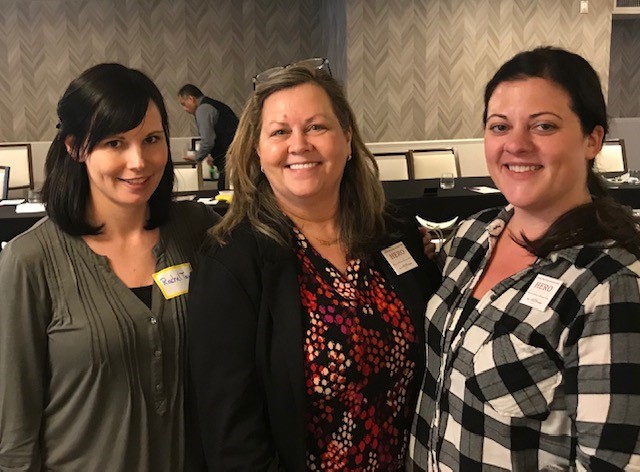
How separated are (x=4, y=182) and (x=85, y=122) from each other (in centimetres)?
450

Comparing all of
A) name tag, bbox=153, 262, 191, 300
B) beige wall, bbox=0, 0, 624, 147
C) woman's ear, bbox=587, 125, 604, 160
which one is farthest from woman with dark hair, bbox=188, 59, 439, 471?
beige wall, bbox=0, 0, 624, 147

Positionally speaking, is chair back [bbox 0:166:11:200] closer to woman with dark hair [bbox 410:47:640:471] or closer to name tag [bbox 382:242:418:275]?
name tag [bbox 382:242:418:275]

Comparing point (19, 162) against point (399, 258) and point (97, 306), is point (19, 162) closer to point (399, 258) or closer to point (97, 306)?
point (97, 306)

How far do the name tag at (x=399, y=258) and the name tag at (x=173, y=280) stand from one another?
0.53m

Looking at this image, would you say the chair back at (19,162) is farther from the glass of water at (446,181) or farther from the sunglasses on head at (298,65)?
the sunglasses on head at (298,65)

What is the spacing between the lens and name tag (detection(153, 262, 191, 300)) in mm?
1542

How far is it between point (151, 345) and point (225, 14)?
8016mm

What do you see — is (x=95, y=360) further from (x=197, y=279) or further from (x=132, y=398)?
(x=197, y=279)

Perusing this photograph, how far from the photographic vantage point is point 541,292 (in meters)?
1.23

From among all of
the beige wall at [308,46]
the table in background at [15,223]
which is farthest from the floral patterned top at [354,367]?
the beige wall at [308,46]

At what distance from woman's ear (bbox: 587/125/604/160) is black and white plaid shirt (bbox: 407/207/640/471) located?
0.74 ft

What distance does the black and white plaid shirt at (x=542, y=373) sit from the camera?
1094mm

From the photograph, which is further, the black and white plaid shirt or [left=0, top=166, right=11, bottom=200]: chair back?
[left=0, top=166, right=11, bottom=200]: chair back

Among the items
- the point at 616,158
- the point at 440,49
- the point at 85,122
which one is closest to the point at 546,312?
the point at 85,122
